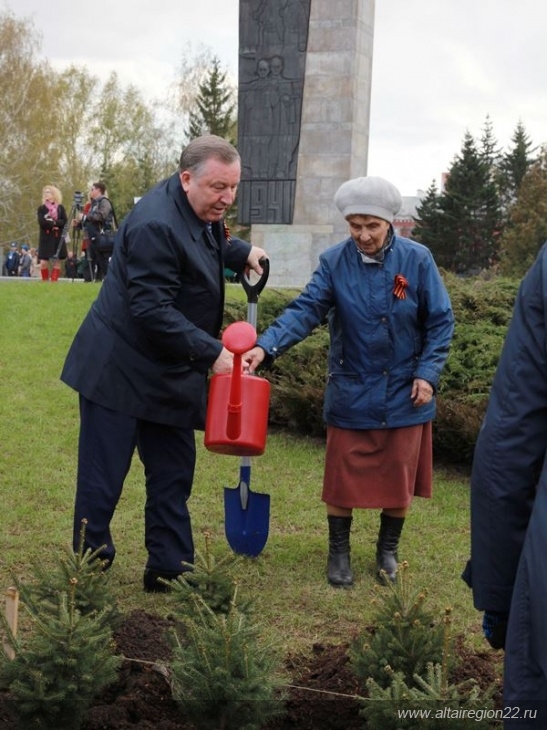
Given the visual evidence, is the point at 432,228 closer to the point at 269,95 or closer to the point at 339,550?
the point at 269,95

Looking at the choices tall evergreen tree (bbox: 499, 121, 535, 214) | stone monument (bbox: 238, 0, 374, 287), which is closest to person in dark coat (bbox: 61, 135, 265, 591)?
stone monument (bbox: 238, 0, 374, 287)

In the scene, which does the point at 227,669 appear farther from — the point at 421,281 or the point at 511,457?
the point at 421,281

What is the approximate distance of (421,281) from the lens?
16.4 feet

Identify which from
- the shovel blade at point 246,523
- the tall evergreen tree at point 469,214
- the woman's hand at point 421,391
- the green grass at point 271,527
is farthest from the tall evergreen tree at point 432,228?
the woman's hand at point 421,391

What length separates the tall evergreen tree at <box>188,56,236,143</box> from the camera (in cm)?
4872

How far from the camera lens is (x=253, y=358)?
4781mm

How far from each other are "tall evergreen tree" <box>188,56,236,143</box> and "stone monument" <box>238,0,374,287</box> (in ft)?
101

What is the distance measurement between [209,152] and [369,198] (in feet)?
2.49

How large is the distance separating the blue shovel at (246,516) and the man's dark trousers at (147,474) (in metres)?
0.52

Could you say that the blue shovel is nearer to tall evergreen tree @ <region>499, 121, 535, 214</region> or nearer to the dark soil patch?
the dark soil patch

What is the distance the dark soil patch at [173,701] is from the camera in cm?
312

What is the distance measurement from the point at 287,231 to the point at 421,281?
544 inches

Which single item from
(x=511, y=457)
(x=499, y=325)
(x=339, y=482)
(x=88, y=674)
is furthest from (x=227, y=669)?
(x=499, y=325)

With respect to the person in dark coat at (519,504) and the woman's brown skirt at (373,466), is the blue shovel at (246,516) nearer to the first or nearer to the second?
the woman's brown skirt at (373,466)
